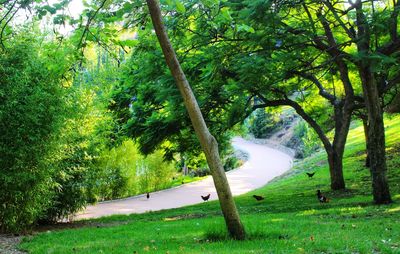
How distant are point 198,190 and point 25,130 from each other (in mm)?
19647

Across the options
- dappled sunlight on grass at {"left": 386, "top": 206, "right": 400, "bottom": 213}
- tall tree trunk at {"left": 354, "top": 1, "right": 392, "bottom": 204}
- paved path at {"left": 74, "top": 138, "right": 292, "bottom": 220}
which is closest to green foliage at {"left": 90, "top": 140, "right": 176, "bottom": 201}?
paved path at {"left": 74, "top": 138, "right": 292, "bottom": 220}

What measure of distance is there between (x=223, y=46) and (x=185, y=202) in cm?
1334

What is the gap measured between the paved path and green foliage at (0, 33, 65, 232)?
6983mm

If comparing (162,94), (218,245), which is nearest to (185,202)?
(162,94)

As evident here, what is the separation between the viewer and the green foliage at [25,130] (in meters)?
10.9

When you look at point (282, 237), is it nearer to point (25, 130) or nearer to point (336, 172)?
point (25, 130)

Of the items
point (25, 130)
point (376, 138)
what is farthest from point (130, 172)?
point (376, 138)

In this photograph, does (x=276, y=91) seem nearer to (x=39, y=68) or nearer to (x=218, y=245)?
(x=39, y=68)

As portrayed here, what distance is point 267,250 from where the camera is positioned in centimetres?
597

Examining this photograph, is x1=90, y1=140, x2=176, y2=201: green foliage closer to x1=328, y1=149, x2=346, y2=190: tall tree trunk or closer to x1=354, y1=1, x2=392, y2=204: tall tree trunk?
x1=328, y1=149, x2=346, y2=190: tall tree trunk

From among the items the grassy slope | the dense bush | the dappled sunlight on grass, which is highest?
the dense bush

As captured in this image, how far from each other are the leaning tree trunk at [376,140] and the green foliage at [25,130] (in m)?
8.14

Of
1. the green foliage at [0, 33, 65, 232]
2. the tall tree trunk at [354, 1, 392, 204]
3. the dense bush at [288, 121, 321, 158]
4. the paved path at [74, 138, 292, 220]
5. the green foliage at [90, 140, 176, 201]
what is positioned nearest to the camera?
the green foliage at [0, 33, 65, 232]

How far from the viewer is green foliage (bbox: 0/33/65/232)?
428 inches
